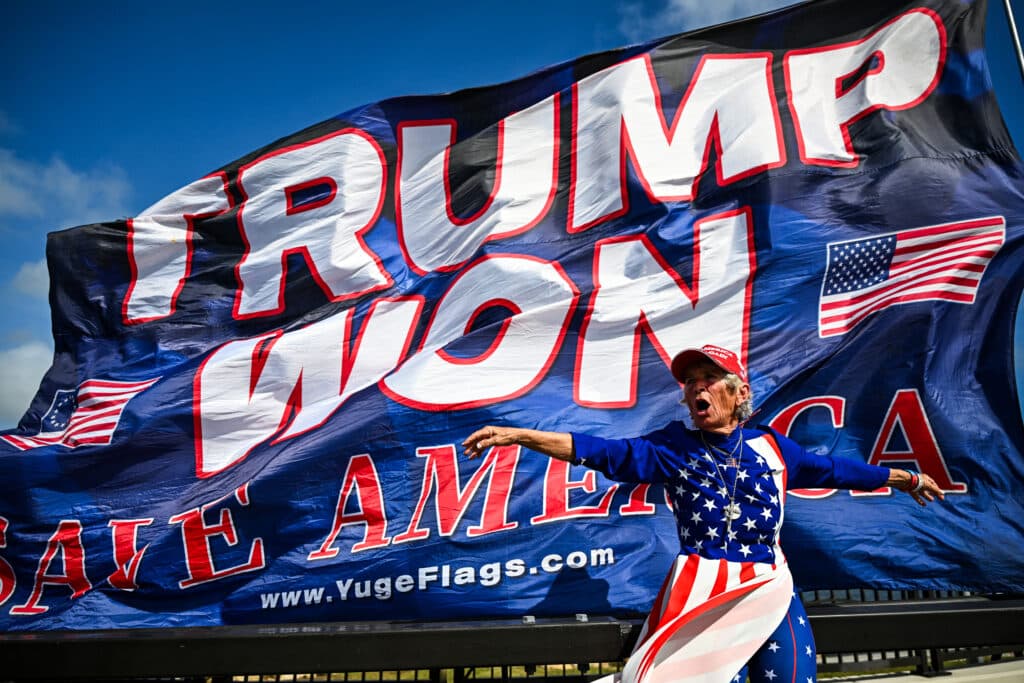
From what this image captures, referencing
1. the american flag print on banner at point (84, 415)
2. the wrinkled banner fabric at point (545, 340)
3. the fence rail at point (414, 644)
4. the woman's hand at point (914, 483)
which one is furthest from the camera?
the american flag print on banner at point (84, 415)

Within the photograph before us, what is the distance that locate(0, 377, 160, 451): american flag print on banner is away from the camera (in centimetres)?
482

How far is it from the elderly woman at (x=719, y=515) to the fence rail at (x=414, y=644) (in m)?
1.11

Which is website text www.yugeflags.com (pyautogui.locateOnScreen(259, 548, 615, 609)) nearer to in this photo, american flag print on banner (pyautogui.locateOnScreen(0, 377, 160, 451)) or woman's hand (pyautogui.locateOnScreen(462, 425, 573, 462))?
woman's hand (pyautogui.locateOnScreen(462, 425, 573, 462))

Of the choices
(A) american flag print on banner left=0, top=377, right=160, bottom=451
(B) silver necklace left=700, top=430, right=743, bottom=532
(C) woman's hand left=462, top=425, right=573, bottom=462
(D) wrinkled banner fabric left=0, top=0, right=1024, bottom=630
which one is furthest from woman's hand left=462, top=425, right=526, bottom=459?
(A) american flag print on banner left=0, top=377, right=160, bottom=451

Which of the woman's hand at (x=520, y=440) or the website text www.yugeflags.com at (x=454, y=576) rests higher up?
the woman's hand at (x=520, y=440)

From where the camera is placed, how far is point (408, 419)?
4.33 meters

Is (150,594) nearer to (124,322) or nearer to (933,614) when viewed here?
(124,322)

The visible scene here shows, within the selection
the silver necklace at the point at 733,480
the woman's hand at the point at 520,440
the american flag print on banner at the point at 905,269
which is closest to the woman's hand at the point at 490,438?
the woman's hand at the point at 520,440

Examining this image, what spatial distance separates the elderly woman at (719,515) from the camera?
93.8 inches

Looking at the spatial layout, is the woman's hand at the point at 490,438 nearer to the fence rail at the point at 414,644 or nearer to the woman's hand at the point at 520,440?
the woman's hand at the point at 520,440

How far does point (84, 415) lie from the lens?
16.5 feet

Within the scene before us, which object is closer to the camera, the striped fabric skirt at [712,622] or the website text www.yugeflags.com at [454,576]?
the striped fabric skirt at [712,622]

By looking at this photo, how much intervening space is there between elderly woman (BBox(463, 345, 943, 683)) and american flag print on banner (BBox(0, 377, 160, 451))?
12.0 ft

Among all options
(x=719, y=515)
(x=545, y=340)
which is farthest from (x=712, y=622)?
(x=545, y=340)
